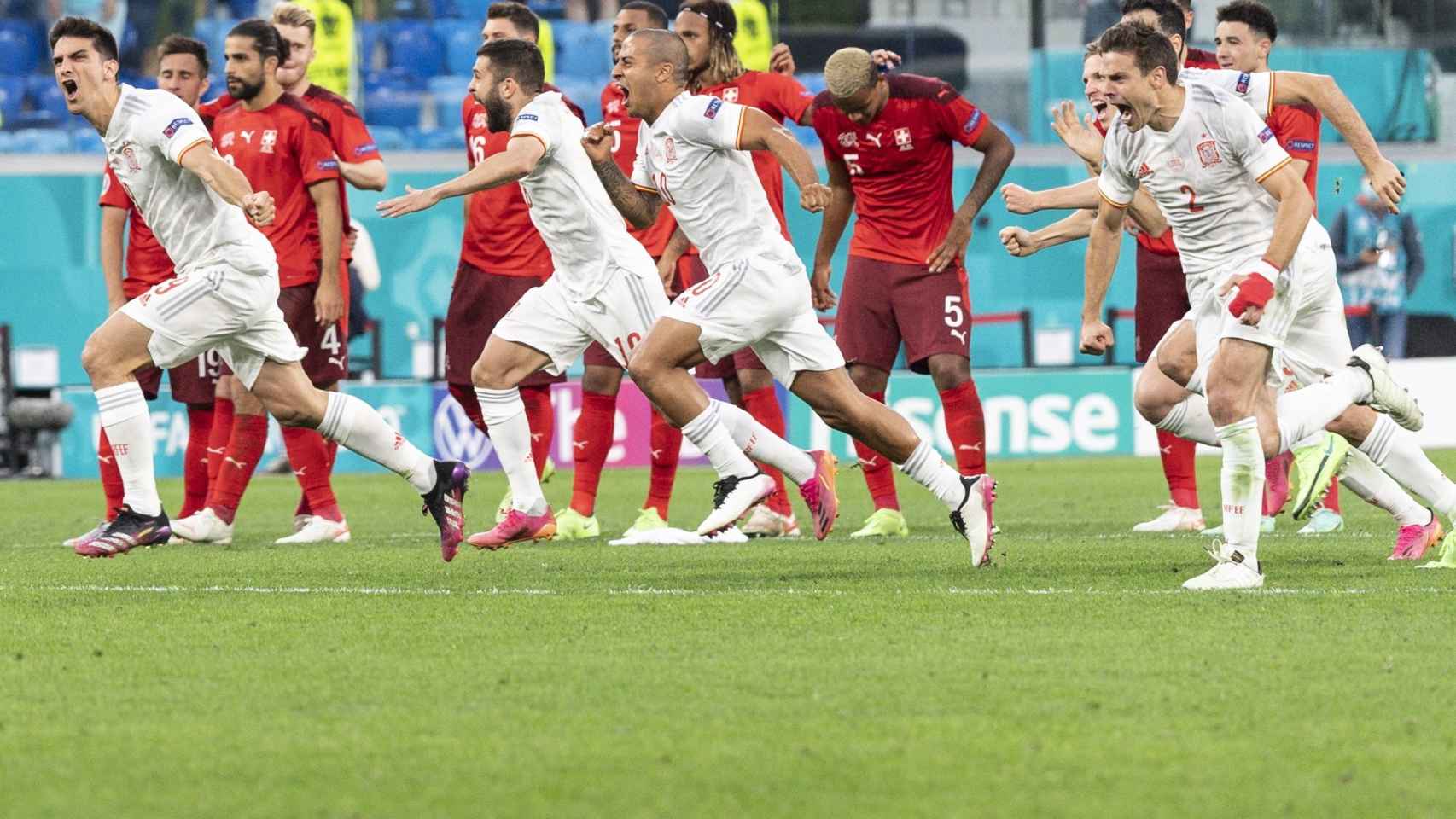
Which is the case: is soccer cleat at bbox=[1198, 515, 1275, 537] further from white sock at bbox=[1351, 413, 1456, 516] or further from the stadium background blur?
Answer: the stadium background blur

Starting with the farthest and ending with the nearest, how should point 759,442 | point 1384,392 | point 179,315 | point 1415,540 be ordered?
point 179,315 → point 759,442 → point 1415,540 → point 1384,392

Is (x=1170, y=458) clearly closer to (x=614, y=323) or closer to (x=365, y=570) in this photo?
(x=614, y=323)

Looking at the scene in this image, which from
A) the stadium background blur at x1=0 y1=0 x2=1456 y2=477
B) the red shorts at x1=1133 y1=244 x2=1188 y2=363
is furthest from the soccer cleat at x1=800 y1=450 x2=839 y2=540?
the stadium background blur at x1=0 y1=0 x2=1456 y2=477

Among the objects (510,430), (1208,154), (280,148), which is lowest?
(510,430)

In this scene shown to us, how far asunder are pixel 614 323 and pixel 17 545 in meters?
3.13

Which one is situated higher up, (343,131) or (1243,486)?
(343,131)

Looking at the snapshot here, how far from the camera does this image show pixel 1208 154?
274 inches

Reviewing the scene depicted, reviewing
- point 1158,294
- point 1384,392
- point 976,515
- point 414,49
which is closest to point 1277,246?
point 1384,392

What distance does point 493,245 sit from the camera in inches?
416

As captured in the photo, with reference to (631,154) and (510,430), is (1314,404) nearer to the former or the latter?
(510,430)

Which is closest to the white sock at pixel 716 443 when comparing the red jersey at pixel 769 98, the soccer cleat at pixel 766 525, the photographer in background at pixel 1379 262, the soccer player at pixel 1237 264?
the soccer player at pixel 1237 264

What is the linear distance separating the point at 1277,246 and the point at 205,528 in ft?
16.6

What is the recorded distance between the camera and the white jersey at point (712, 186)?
792 cm

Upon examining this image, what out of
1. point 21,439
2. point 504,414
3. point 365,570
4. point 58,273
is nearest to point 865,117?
point 504,414
